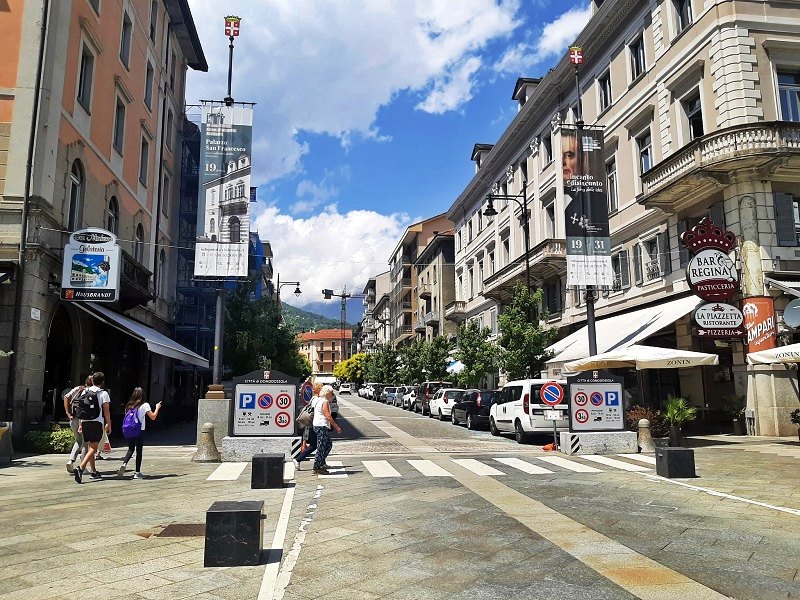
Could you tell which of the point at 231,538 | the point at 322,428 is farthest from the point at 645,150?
the point at 231,538

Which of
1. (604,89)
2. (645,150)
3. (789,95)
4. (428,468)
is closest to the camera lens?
(428,468)

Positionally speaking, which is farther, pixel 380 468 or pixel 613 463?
pixel 613 463

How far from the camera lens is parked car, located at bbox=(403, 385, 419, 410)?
4126cm

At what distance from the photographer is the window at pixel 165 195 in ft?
99.9

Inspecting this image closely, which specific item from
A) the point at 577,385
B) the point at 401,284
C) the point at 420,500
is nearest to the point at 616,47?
the point at 577,385

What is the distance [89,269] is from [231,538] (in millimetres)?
13080

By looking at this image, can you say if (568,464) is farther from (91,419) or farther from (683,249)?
(683,249)

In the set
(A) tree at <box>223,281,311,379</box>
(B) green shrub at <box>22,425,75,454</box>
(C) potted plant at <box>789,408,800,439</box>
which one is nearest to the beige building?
(C) potted plant at <box>789,408,800,439</box>

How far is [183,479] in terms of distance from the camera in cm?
1109

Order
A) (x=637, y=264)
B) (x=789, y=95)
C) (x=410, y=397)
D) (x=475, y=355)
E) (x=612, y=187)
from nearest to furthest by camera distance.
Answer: (x=789, y=95)
(x=637, y=264)
(x=612, y=187)
(x=475, y=355)
(x=410, y=397)

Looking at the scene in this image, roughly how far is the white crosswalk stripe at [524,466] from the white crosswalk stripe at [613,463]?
159cm

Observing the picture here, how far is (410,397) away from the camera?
42.5 meters

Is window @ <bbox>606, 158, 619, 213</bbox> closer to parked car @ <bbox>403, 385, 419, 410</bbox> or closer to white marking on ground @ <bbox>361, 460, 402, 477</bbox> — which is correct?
white marking on ground @ <bbox>361, 460, 402, 477</bbox>

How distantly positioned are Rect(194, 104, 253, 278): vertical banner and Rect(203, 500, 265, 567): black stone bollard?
1079cm
